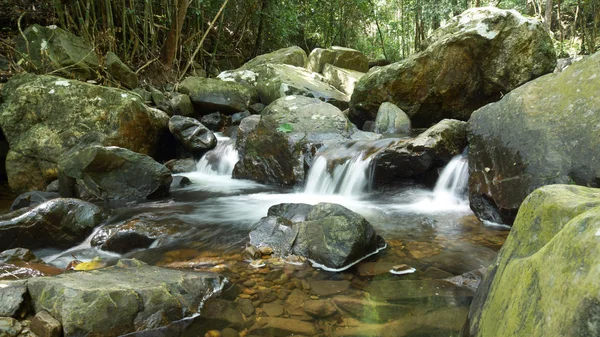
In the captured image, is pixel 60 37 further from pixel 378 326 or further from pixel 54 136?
pixel 378 326

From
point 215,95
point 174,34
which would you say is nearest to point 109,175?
point 215,95

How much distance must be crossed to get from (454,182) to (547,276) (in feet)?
13.8

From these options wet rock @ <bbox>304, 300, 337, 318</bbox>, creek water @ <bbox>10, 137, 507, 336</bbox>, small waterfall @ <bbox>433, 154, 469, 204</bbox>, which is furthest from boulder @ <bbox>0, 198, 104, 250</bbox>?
small waterfall @ <bbox>433, 154, 469, 204</bbox>

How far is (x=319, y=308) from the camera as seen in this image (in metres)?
2.55

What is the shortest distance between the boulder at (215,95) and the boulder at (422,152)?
220 inches

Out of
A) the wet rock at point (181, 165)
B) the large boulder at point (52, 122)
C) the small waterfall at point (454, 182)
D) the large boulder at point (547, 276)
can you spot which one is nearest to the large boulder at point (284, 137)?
the wet rock at point (181, 165)

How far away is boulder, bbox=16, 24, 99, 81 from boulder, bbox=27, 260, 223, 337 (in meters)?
7.53

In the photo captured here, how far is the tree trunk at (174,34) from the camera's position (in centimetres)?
1051

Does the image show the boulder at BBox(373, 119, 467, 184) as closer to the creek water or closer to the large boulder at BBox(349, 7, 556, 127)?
the creek water

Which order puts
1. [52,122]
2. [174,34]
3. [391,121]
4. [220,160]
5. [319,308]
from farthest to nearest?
[174,34]
[220,160]
[391,121]
[52,122]
[319,308]

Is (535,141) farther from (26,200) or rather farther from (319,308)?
(26,200)

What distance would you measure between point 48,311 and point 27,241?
6.99 feet

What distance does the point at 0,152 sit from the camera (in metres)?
7.26

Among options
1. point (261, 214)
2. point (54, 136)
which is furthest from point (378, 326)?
point (54, 136)
